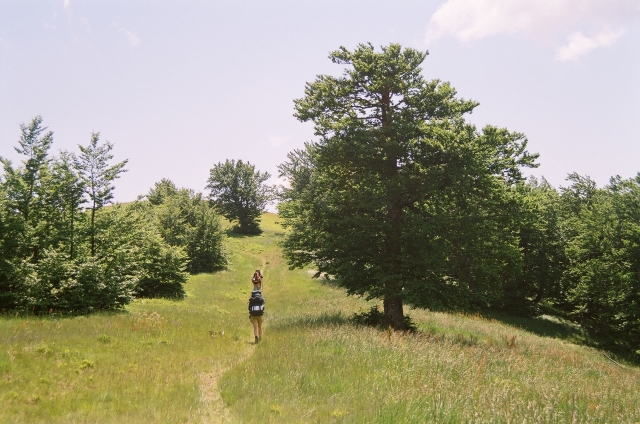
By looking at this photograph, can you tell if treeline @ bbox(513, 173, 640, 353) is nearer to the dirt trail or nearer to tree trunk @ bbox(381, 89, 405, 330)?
tree trunk @ bbox(381, 89, 405, 330)

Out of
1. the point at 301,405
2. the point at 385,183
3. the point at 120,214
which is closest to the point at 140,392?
the point at 301,405

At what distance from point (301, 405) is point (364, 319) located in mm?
10408

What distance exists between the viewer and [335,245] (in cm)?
1636

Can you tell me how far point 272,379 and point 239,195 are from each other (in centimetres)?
7108

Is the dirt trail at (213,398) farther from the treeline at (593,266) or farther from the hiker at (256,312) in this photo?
the treeline at (593,266)

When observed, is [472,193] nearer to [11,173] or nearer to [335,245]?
[335,245]

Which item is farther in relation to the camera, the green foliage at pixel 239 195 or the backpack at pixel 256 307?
the green foliage at pixel 239 195

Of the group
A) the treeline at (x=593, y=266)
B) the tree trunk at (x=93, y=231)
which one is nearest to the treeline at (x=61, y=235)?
the tree trunk at (x=93, y=231)

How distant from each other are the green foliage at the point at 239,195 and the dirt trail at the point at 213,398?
67701 millimetres

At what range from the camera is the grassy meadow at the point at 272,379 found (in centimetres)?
665

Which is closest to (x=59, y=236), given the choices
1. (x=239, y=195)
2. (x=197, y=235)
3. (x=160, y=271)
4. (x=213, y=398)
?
(x=160, y=271)

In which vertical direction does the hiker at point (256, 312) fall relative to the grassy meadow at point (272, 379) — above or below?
above

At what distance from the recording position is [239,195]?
7725cm

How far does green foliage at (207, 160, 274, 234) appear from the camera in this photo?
7700 centimetres
